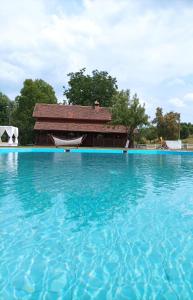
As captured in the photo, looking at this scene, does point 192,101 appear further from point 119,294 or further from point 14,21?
point 119,294

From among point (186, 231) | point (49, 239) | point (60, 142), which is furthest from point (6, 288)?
point (60, 142)

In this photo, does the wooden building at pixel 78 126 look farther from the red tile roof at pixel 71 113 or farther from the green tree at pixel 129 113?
the green tree at pixel 129 113

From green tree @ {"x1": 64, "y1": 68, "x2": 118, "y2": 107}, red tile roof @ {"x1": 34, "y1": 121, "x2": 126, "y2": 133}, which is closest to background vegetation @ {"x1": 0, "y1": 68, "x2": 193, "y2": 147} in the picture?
green tree @ {"x1": 64, "y1": 68, "x2": 118, "y2": 107}

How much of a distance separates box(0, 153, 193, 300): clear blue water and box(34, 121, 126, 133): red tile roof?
27.2 meters

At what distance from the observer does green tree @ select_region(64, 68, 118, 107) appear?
49.0 metres

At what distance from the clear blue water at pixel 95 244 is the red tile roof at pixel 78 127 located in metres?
27.2

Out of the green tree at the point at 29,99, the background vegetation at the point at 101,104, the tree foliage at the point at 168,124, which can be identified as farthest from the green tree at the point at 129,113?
the green tree at the point at 29,99

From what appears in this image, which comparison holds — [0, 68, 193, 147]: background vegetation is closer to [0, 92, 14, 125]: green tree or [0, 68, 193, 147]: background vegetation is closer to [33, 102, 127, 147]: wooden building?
[0, 92, 14, 125]: green tree

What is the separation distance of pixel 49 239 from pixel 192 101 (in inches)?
1294

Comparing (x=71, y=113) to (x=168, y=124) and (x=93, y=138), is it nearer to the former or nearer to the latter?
(x=93, y=138)

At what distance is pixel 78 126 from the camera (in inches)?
1465

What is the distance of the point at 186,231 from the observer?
221 inches

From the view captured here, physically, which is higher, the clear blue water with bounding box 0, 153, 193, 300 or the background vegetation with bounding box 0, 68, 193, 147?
the background vegetation with bounding box 0, 68, 193, 147

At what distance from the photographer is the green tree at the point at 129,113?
34.7 metres
